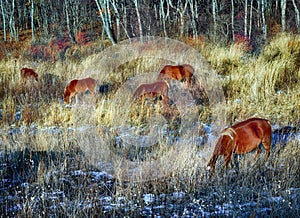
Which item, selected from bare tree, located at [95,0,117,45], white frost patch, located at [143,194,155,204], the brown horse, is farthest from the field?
bare tree, located at [95,0,117,45]

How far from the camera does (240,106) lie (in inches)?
228

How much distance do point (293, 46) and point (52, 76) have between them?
619 cm

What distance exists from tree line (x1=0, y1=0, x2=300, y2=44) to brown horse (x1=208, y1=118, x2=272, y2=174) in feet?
34.2

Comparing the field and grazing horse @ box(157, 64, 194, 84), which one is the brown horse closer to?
the field

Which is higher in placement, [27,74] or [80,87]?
[27,74]

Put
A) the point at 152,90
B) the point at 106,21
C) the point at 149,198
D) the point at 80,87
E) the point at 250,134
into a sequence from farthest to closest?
the point at 106,21
the point at 80,87
the point at 152,90
the point at 250,134
the point at 149,198

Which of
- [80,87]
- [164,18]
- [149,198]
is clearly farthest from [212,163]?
[164,18]

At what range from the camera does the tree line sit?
15.8 meters

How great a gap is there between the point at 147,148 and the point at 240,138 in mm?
1339

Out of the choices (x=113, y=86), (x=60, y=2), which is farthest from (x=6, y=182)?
(x=60, y=2)

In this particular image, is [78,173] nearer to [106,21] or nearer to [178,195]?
[178,195]

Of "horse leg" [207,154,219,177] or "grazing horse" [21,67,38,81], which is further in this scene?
"grazing horse" [21,67,38,81]

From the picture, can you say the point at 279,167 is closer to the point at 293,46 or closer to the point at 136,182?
the point at 136,182

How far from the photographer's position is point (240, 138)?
3436 mm
